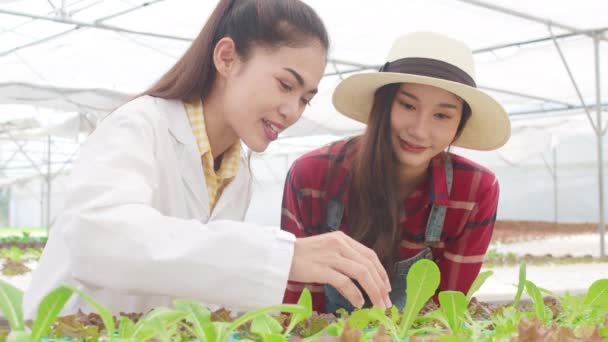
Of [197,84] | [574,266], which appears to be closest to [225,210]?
[197,84]

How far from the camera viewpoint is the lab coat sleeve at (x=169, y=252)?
986 mm

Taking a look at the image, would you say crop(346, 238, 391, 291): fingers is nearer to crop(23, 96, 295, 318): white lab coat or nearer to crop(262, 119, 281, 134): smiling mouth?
crop(23, 96, 295, 318): white lab coat

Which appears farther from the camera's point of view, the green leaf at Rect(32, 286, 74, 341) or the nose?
the nose

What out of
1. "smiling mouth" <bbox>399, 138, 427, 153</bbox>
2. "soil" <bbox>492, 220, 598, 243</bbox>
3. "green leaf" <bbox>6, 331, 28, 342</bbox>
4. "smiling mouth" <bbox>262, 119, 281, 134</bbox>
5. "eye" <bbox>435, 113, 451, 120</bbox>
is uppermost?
"eye" <bbox>435, 113, 451, 120</bbox>

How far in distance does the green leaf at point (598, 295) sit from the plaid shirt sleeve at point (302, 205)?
109 cm

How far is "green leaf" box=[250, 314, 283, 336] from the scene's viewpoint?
0.73 meters

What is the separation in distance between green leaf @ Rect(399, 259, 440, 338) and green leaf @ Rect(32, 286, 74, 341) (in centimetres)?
44

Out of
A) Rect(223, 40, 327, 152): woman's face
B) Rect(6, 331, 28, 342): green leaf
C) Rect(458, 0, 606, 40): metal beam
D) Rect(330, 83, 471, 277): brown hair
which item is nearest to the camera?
Rect(6, 331, 28, 342): green leaf

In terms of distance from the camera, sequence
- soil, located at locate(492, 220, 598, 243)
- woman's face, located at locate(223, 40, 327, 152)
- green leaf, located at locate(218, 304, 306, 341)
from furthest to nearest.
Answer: soil, located at locate(492, 220, 598, 243) < woman's face, located at locate(223, 40, 327, 152) < green leaf, located at locate(218, 304, 306, 341)

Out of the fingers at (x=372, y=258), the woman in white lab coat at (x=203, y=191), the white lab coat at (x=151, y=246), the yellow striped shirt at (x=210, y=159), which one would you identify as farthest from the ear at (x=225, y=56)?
the fingers at (x=372, y=258)

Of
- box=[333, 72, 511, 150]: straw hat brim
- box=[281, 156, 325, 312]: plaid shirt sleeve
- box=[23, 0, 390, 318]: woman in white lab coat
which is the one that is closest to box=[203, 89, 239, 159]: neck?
box=[23, 0, 390, 318]: woman in white lab coat

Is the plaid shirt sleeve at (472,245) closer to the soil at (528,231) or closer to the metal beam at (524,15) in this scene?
the metal beam at (524,15)

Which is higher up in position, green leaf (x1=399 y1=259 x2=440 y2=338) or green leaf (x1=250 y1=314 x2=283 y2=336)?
green leaf (x1=399 y1=259 x2=440 y2=338)

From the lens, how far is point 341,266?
101 cm
